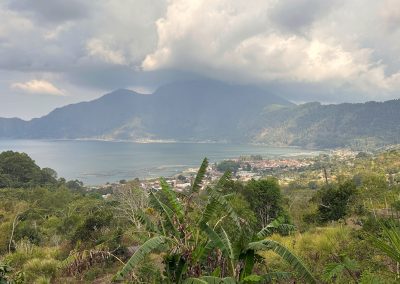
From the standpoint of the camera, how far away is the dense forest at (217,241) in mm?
6809

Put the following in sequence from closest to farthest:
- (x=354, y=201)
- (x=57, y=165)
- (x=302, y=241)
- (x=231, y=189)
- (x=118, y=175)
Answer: (x=302, y=241), (x=354, y=201), (x=231, y=189), (x=118, y=175), (x=57, y=165)

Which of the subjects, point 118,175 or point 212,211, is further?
point 118,175

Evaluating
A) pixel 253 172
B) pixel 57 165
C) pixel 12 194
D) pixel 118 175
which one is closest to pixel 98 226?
pixel 12 194

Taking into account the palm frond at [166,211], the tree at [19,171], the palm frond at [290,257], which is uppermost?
the palm frond at [166,211]

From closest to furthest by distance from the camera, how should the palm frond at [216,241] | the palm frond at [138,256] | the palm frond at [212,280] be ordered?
the palm frond at [212,280]
the palm frond at [138,256]
the palm frond at [216,241]

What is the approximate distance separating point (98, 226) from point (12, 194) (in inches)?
1092

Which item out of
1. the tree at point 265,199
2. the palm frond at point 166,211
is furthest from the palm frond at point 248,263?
the tree at point 265,199

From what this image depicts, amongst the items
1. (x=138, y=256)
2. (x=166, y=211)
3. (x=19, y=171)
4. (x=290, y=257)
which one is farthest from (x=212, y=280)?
(x=19, y=171)

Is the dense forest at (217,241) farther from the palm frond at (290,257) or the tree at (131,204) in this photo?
the tree at (131,204)

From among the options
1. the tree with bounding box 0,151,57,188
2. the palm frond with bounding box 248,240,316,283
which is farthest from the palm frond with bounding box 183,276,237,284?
the tree with bounding box 0,151,57,188

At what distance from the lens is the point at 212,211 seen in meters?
7.15

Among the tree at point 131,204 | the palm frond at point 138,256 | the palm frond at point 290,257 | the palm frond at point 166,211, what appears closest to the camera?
the palm frond at point 138,256

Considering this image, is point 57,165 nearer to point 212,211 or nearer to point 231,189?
point 231,189

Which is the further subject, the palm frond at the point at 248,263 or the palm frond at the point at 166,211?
the palm frond at the point at 166,211
